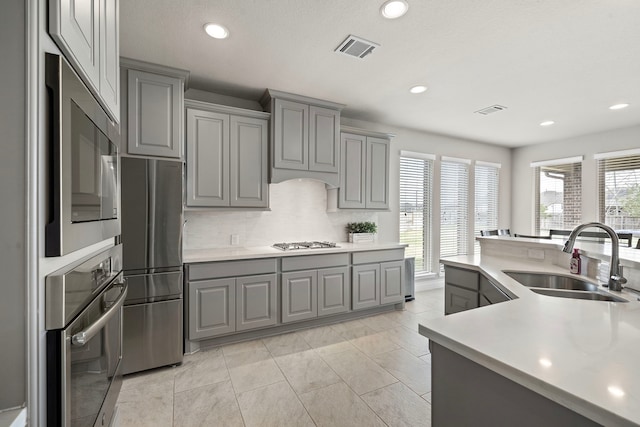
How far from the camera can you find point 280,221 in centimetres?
378

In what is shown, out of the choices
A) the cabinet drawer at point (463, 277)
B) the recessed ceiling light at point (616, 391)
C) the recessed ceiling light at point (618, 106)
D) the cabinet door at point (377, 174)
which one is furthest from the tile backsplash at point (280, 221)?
the recessed ceiling light at point (618, 106)

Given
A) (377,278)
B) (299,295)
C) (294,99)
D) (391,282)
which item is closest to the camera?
(299,295)

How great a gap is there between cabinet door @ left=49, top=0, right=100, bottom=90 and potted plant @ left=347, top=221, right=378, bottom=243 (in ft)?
11.1

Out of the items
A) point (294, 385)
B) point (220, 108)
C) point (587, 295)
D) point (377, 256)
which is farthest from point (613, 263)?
point (220, 108)

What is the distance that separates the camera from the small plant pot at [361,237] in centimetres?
409

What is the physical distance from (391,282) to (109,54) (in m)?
3.54

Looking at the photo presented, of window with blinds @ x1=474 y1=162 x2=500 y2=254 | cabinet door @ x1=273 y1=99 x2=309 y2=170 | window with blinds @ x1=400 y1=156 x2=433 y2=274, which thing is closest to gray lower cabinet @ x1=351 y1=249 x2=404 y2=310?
window with blinds @ x1=400 y1=156 x2=433 y2=274

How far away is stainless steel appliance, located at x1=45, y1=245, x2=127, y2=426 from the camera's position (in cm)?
75

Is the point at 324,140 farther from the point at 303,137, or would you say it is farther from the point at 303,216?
the point at 303,216

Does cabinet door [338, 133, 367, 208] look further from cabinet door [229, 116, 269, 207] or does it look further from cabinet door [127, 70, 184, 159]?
cabinet door [127, 70, 184, 159]

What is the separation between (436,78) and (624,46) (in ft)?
4.63

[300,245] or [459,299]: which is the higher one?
[300,245]

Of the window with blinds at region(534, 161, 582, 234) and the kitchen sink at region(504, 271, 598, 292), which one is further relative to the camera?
the window with blinds at region(534, 161, 582, 234)

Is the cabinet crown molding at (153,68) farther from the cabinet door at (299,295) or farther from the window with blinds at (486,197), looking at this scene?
the window with blinds at (486,197)
